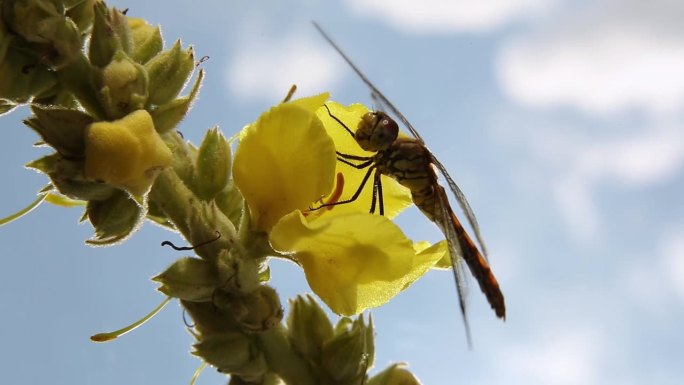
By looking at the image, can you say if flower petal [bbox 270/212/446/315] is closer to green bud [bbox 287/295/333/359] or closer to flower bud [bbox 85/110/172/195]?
green bud [bbox 287/295/333/359]

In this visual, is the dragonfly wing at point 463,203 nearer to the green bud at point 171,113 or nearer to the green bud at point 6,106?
the green bud at point 171,113

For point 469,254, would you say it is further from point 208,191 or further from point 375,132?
point 208,191

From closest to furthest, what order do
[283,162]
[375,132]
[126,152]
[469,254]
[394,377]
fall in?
[126,152] → [394,377] → [283,162] → [469,254] → [375,132]

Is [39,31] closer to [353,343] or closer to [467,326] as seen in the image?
[353,343]

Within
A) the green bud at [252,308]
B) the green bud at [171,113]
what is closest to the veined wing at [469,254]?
the green bud at [252,308]

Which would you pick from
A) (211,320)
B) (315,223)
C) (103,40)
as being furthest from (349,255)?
(103,40)
